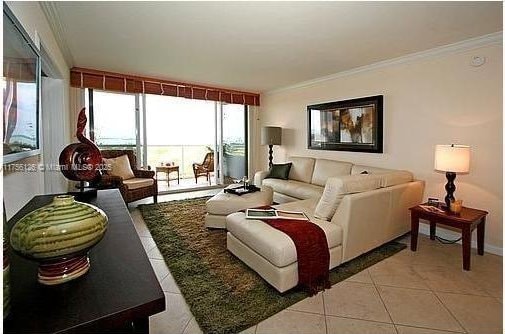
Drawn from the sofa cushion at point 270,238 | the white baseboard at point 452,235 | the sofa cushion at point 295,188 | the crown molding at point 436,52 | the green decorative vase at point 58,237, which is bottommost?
the white baseboard at point 452,235

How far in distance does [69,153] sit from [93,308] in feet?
5.13

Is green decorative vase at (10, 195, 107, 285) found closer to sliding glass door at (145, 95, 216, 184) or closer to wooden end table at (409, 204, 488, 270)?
wooden end table at (409, 204, 488, 270)

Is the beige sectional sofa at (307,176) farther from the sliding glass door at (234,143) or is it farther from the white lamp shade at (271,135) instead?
the sliding glass door at (234,143)

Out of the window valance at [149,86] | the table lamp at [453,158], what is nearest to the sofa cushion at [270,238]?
the table lamp at [453,158]

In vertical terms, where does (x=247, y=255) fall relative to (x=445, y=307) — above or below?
above

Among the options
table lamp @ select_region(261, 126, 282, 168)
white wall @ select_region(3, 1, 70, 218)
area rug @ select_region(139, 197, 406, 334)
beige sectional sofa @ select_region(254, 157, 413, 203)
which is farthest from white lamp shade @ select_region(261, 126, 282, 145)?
white wall @ select_region(3, 1, 70, 218)

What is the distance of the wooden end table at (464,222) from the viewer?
7.86ft

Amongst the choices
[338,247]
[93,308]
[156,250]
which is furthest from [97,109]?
[93,308]

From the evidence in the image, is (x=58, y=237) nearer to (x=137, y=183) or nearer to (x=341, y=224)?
(x=341, y=224)

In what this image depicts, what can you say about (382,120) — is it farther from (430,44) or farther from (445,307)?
(445,307)

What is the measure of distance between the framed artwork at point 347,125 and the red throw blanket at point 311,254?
2.28m

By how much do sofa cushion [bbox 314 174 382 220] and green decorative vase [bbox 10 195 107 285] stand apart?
1917 millimetres

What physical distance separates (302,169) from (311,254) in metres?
2.77

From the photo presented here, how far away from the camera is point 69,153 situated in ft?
6.33
